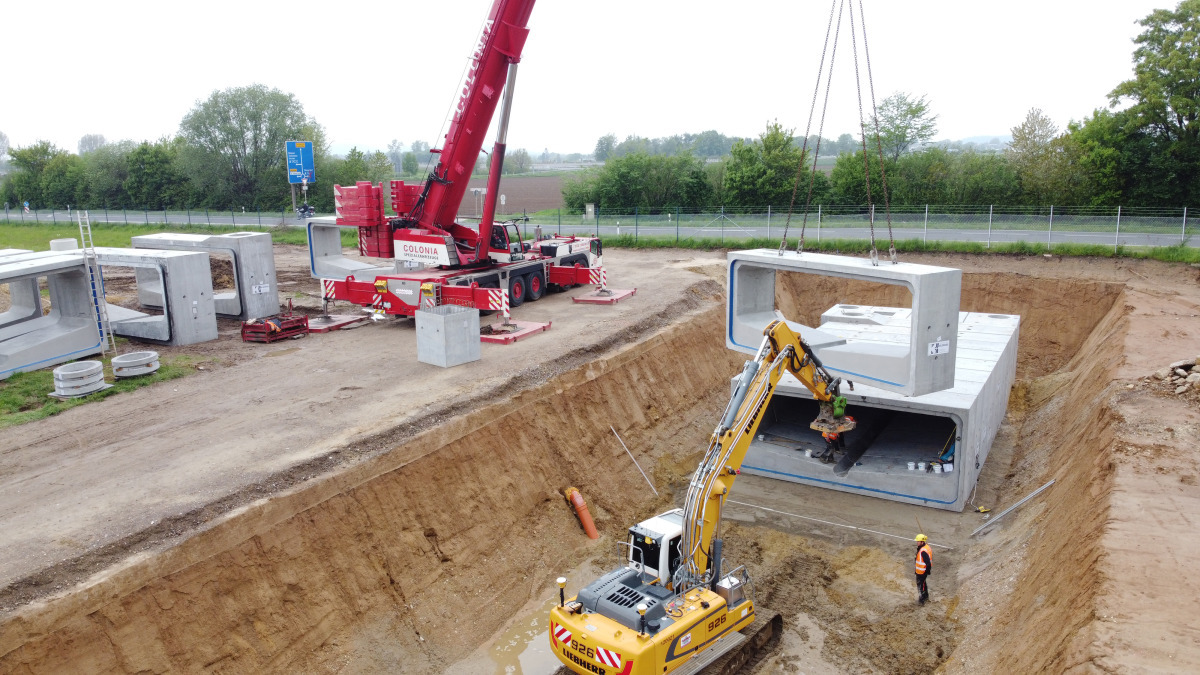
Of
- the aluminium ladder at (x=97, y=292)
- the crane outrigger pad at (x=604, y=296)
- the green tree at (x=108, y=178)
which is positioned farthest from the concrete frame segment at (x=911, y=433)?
the green tree at (x=108, y=178)

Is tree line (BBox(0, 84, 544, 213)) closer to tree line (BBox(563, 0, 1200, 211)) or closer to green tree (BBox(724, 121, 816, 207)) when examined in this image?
tree line (BBox(563, 0, 1200, 211))

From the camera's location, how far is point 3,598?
920 cm

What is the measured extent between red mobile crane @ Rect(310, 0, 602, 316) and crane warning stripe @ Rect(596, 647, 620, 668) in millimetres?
13269

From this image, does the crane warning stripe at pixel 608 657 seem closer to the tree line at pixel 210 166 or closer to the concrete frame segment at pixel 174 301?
the concrete frame segment at pixel 174 301

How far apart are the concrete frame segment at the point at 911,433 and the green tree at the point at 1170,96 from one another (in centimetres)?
2317

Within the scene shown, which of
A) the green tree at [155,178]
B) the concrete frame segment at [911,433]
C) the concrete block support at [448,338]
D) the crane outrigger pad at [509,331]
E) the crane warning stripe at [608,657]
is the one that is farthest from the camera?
the green tree at [155,178]

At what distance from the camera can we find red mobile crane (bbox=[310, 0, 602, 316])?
69.6 ft

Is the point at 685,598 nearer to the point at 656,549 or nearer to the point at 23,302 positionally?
the point at 656,549

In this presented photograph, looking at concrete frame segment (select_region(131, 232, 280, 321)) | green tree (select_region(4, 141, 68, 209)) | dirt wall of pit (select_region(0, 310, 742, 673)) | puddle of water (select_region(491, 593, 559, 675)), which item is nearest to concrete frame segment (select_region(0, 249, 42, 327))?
concrete frame segment (select_region(131, 232, 280, 321))

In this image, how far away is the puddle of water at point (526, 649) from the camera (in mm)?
11969

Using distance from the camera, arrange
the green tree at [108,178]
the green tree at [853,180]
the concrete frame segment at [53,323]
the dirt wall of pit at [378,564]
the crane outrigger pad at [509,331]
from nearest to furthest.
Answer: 1. the dirt wall of pit at [378,564]
2. the concrete frame segment at [53,323]
3. the crane outrigger pad at [509,331]
4. the green tree at [853,180]
5. the green tree at [108,178]

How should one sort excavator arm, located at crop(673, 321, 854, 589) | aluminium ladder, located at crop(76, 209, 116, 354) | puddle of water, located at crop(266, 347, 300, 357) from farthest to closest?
puddle of water, located at crop(266, 347, 300, 357)
aluminium ladder, located at crop(76, 209, 116, 354)
excavator arm, located at crop(673, 321, 854, 589)

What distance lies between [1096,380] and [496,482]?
14.4m

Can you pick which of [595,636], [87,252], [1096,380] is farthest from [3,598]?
[1096,380]
